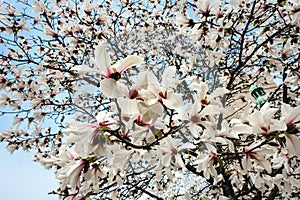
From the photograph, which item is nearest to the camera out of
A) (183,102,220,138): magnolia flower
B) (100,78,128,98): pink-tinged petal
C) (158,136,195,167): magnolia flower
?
(100,78,128,98): pink-tinged petal

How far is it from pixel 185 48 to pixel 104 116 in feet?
8.04

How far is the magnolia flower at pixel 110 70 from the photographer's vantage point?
682mm

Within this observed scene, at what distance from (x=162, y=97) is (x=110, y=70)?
0.17m

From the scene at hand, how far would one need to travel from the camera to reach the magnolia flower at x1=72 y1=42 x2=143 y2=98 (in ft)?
2.24

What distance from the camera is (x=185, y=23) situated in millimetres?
1681

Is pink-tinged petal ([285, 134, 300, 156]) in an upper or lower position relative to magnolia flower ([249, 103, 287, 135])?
lower

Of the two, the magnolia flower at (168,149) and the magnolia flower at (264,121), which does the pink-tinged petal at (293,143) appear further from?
the magnolia flower at (168,149)

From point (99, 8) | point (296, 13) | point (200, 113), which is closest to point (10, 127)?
point (99, 8)

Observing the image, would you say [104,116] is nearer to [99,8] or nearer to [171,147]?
[171,147]

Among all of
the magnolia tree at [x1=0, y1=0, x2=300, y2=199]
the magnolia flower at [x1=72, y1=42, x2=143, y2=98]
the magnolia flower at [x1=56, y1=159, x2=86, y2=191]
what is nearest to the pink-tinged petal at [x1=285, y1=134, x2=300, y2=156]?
the magnolia tree at [x1=0, y1=0, x2=300, y2=199]

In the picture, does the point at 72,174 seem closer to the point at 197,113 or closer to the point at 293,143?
the point at 197,113

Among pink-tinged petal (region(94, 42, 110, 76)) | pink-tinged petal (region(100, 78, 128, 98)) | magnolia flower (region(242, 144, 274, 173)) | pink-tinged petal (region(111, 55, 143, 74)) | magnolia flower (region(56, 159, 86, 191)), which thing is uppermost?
pink-tinged petal (region(94, 42, 110, 76))

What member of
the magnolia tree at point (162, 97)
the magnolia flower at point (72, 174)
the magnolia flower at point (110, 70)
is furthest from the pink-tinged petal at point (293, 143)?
the magnolia flower at point (72, 174)

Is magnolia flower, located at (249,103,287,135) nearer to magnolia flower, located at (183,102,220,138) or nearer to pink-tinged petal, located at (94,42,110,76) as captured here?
magnolia flower, located at (183,102,220,138)
